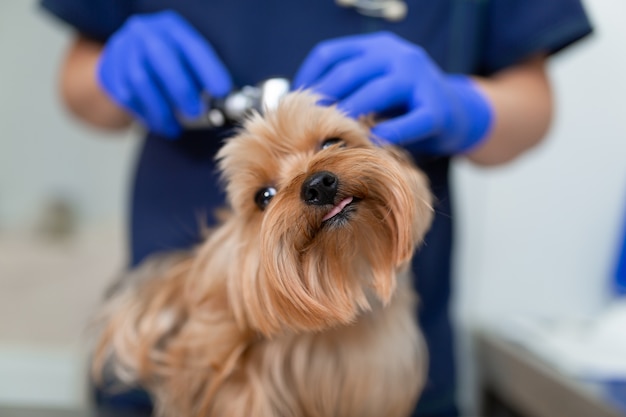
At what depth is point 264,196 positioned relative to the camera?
53 cm

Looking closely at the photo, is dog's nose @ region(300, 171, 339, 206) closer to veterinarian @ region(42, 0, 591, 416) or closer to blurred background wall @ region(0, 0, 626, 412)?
veterinarian @ region(42, 0, 591, 416)

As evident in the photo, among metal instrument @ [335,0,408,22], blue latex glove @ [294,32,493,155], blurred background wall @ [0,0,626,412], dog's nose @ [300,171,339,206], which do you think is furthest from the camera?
blurred background wall @ [0,0,626,412]

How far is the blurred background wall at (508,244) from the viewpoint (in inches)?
41.9

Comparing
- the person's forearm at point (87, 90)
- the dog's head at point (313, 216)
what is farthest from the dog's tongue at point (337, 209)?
the person's forearm at point (87, 90)

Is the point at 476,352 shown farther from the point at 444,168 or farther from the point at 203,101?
the point at 203,101

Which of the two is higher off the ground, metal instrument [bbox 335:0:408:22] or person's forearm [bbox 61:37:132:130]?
metal instrument [bbox 335:0:408:22]

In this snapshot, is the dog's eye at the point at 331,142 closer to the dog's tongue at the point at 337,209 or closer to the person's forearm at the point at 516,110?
the dog's tongue at the point at 337,209

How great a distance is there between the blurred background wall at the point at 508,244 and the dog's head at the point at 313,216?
355mm

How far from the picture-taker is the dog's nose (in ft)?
1.53

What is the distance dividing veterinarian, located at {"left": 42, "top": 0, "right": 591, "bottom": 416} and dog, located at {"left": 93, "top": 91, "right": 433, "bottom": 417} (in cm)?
9

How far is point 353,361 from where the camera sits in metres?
0.62

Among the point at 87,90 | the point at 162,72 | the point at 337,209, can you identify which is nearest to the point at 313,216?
the point at 337,209

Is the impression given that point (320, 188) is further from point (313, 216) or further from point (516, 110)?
point (516, 110)

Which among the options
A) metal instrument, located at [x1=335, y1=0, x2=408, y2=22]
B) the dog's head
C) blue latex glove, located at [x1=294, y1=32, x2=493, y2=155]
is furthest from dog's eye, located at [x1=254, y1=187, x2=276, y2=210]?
metal instrument, located at [x1=335, y1=0, x2=408, y2=22]
